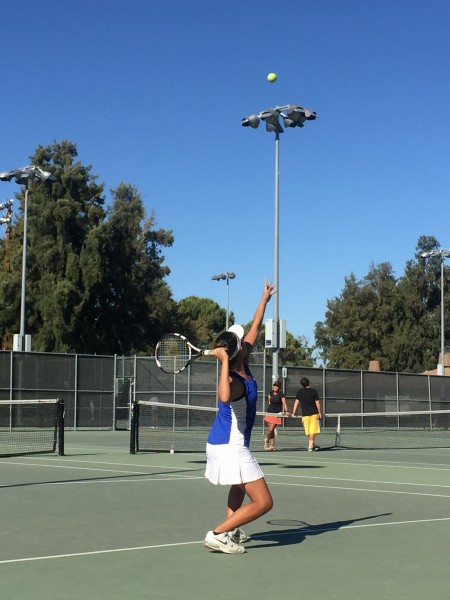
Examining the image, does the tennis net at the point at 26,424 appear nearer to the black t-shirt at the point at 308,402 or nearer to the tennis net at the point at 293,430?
the tennis net at the point at 293,430

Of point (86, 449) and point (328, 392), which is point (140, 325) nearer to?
point (328, 392)

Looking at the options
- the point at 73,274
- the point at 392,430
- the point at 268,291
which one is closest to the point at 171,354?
the point at 268,291

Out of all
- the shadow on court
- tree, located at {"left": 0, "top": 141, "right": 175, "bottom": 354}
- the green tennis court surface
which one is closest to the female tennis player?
the green tennis court surface

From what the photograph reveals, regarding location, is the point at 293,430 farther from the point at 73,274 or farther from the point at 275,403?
the point at 73,274

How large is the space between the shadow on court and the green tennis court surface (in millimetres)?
16

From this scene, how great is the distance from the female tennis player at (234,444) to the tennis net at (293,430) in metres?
11.5

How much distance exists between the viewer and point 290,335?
92188 millimetres

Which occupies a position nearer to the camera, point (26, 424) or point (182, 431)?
point (182, 431)

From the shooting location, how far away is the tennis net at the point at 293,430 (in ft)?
68.0

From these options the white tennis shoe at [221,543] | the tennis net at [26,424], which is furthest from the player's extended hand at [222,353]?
the tennis net at [26,424]

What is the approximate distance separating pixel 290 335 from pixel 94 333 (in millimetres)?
44142

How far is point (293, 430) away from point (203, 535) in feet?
76.8

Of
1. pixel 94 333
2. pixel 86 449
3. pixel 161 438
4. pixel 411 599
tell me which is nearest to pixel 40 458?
pixel 86 449

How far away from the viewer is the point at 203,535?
7.62 meters
